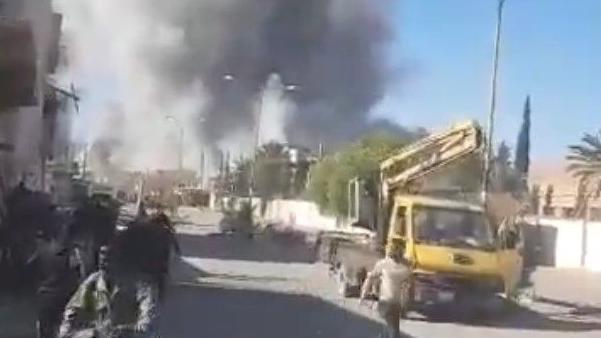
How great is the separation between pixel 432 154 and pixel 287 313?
18.0 ft

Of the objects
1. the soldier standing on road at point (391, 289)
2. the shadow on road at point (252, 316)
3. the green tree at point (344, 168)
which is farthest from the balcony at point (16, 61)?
the green tree at point (344, 168)

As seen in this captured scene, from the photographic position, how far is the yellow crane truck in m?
19.9

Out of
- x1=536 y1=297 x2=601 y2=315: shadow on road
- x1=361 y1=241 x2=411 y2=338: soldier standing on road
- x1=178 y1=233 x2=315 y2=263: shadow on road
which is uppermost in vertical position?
x1=361 y1=241 x2=411 y2=338: soldier standing on road

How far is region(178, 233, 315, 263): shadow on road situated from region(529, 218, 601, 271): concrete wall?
680 centimetres

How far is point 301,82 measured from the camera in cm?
8488

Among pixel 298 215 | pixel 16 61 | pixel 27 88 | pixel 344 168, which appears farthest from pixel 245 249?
pixel 298 215

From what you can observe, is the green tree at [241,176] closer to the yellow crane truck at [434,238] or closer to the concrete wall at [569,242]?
the concrete wall at [569,242]

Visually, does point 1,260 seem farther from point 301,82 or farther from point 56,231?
point 301,82

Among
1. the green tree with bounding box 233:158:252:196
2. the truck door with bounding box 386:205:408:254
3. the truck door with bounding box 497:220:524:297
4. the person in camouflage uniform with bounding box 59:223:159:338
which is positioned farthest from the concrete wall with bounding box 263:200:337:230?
the person in camouflage uniform with bounding box 59:223:159:338

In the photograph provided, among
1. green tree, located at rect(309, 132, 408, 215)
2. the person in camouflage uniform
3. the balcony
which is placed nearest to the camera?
the person in camouflage uniform

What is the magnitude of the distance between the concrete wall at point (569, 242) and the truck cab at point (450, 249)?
43.0ft

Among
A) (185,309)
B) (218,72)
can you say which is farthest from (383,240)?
(218,72)

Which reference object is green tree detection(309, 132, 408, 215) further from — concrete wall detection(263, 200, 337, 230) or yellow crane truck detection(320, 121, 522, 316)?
yellow crane truck detection(320, 121, 522, 316)

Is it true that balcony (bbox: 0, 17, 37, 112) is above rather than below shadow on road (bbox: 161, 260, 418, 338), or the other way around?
above
